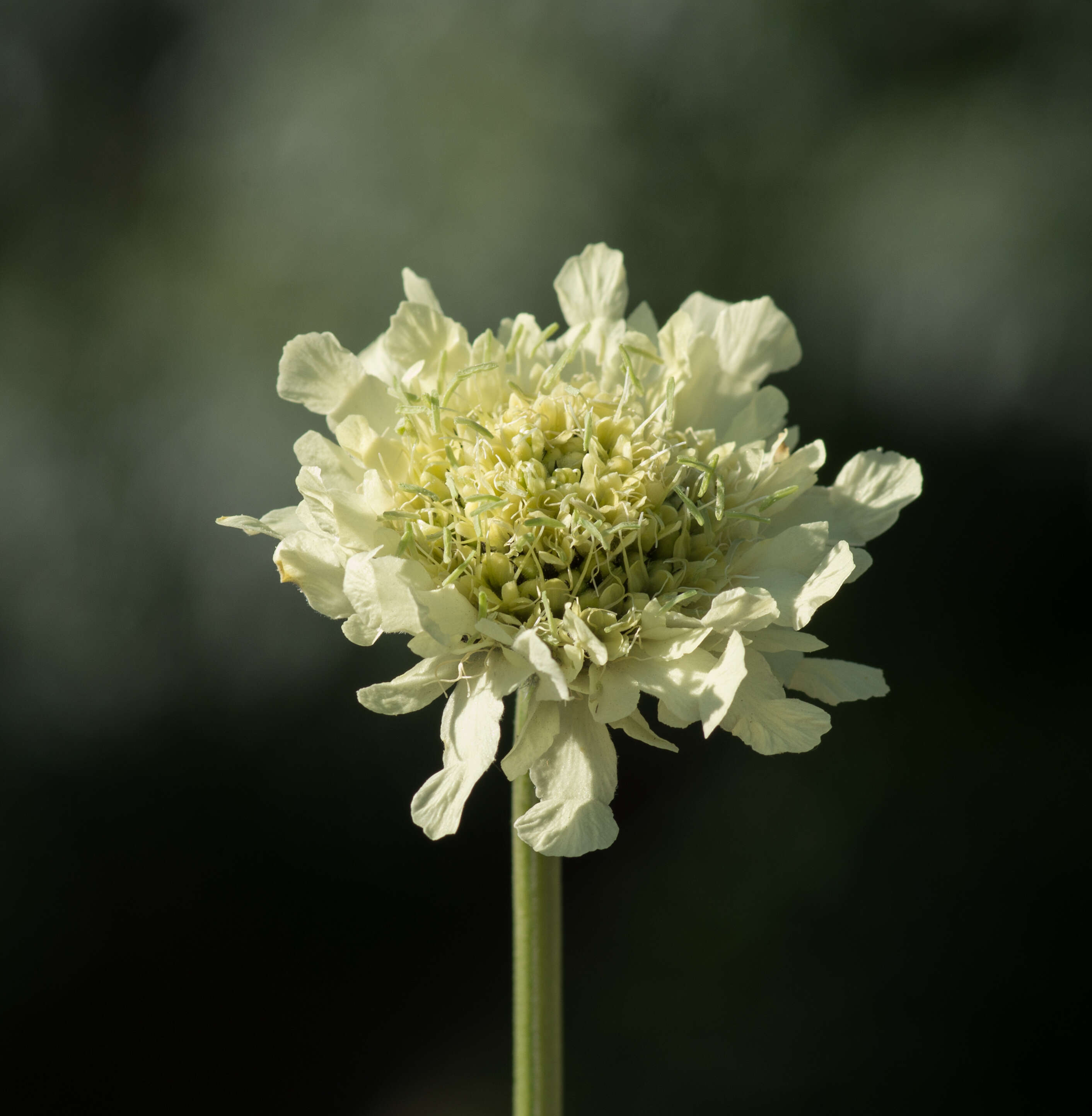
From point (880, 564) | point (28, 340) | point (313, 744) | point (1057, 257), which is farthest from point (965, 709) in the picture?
point (28, 340)

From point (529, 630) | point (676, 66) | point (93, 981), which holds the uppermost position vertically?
point (676, 66)

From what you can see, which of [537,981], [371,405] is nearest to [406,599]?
[371,405]

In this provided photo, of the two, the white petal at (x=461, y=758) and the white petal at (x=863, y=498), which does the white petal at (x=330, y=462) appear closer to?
the white petal at (x=461, y=758)

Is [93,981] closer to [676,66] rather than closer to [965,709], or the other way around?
[965,709]

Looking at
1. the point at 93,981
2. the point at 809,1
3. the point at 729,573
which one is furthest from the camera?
the point at 809,1

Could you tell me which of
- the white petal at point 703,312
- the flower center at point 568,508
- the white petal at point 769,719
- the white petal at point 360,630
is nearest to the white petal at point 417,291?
the flower center at point 568,508

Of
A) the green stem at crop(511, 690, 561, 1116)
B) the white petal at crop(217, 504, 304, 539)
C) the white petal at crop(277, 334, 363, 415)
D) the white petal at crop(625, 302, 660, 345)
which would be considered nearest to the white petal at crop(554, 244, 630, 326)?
the white petal at crop(625, 302, 660, 345)

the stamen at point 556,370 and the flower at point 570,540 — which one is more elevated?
the stamen at point 556,370

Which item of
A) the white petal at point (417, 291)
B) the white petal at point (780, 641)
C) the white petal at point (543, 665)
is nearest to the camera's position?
the white petal at point (543, 665)
